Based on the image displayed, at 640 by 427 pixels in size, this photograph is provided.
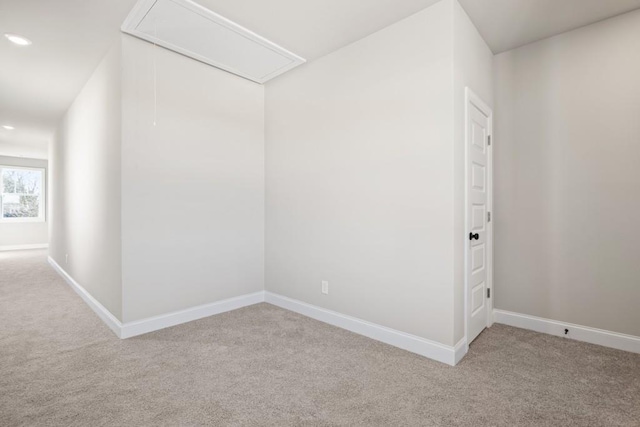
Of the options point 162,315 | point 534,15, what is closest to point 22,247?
point 162,315

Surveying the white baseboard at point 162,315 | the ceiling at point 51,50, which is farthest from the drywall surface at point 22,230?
the white baseboard at point 162,315

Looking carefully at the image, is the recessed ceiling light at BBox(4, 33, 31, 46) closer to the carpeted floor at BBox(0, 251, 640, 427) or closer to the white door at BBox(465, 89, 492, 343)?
the carpeted floor at BBox(0, 251, 640, 427)

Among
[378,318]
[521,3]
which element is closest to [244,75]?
[521,3]

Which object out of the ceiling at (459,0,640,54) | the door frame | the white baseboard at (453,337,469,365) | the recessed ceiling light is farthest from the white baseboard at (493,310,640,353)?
the recessed ceiling light

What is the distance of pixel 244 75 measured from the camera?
11.8 feet

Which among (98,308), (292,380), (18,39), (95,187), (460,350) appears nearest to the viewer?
(292,380)

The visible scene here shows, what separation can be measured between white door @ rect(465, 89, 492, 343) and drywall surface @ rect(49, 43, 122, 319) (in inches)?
119

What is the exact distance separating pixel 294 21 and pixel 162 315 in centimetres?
290

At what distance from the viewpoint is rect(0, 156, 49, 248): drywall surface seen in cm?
845

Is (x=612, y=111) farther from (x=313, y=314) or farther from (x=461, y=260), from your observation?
(x=313, y=314)

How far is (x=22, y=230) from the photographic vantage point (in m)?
8.71

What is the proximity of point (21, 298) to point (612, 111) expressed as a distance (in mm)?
6622

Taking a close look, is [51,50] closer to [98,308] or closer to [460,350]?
[98,308]

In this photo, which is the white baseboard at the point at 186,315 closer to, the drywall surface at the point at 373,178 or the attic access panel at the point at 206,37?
the drywall surface at the point at 373,178
